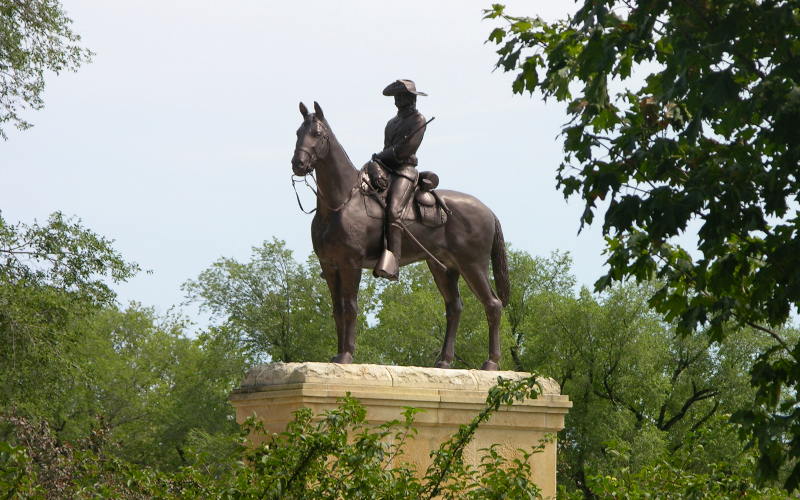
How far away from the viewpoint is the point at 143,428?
39.2 m

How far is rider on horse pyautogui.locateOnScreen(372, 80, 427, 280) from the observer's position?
10734 millimetres

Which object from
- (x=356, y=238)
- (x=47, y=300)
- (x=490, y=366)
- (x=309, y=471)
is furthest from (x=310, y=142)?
(x=47, y=300)

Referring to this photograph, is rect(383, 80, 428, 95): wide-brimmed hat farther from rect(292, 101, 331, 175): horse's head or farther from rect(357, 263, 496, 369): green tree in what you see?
rect(357, 263, 496, 369): green tree

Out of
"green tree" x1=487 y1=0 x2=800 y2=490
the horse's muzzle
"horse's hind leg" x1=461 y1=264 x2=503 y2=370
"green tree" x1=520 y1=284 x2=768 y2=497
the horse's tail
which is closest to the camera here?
"green tree" x1=487 y1=0 x2=800 y2=490

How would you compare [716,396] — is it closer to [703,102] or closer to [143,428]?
[143,428]

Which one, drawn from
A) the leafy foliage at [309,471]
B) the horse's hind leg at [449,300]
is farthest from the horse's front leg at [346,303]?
the leafy foliage at [309,471]

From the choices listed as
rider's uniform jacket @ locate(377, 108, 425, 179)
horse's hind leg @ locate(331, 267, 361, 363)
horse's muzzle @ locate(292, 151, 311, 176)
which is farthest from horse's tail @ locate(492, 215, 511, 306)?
horse's muzzle @ locate(292, 151, 311, 176)

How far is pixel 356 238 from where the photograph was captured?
413 inches

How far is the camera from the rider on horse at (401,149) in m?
10.7

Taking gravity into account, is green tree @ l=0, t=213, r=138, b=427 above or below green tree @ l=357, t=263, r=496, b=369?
below

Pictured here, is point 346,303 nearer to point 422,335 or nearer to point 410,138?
point 410,138

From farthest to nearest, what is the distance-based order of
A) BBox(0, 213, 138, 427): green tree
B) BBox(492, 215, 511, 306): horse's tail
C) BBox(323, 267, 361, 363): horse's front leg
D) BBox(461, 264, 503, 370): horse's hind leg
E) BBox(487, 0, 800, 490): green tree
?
BBox(0, 213, 138, 427): green tree → BBox(492, 215, 511, 306): horse's tail → BBox(461, 264, 503, 370): horse's hind leg → BBox(323, 267, 361, 363): horse's front leg → BBox(487, 0, 800, 490): green tree

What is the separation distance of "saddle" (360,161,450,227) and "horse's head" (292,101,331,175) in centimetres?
55

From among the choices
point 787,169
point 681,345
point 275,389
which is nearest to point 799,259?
point 787,169
